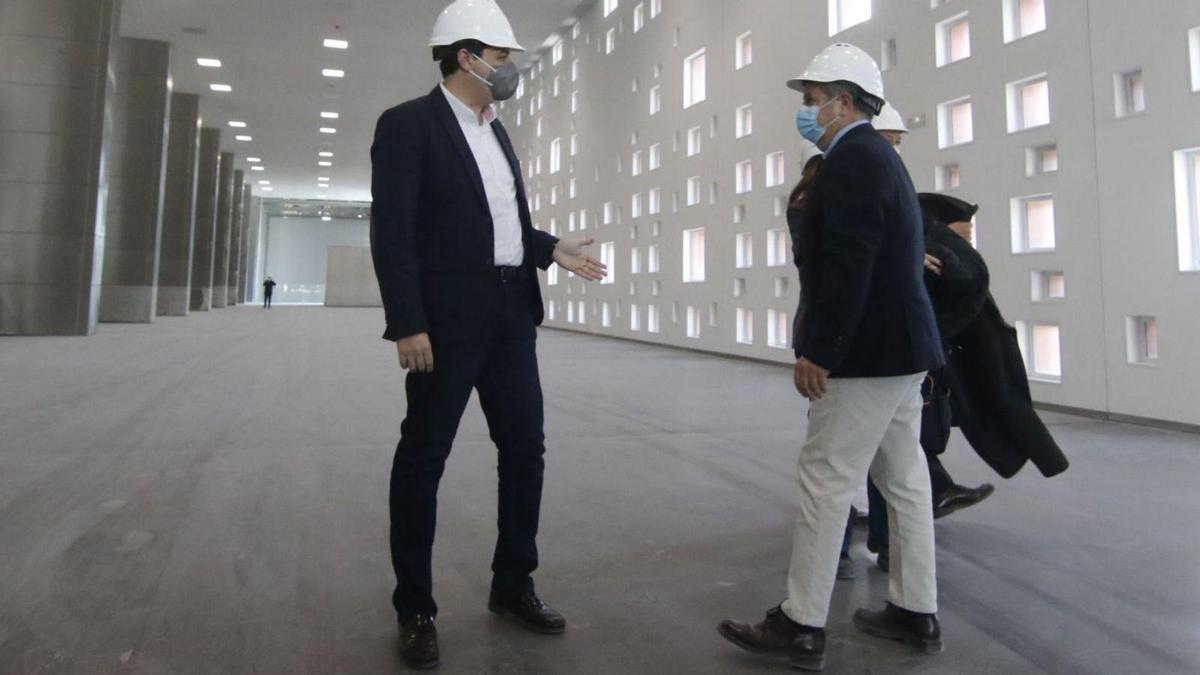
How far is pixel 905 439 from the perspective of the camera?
250cm

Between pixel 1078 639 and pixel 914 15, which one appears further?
pixel 914 15

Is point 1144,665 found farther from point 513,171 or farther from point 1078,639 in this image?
point 513,171

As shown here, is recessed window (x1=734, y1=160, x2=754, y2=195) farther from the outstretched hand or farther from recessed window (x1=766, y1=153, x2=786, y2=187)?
the outstretched hand

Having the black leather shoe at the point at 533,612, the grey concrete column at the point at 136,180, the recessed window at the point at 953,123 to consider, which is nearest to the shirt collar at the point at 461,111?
the black leather shoe at the point at 533,612

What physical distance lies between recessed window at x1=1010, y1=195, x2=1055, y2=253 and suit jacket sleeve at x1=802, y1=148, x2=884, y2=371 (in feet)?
21.6

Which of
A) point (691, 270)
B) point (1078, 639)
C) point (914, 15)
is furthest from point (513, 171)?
point (691, 270)

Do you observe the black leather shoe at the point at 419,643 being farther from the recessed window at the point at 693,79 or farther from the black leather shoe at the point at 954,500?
the recessed window at the point at 693,79

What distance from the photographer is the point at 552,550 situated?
338cm

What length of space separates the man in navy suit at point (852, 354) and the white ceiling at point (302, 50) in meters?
19.8

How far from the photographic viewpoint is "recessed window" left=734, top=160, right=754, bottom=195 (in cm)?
1345

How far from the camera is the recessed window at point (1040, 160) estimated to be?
25.1 ft

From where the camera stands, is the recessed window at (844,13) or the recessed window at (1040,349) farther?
the recessed window at (844,13)

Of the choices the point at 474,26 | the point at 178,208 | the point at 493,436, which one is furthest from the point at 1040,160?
the point at 178,208

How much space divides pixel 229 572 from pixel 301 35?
75.1 ft
